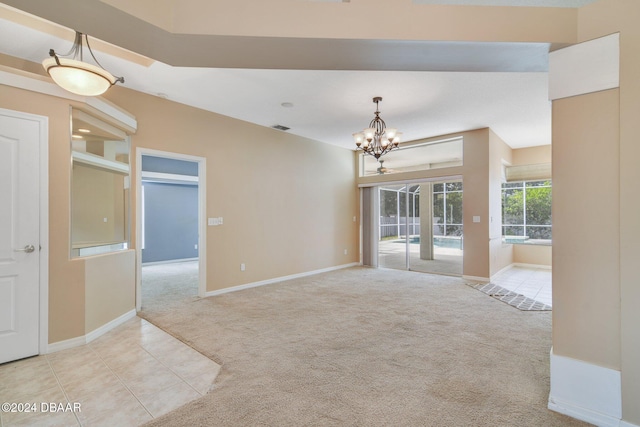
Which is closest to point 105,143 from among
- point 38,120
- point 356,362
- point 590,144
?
point 38,120

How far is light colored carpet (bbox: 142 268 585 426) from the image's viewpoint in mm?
1891

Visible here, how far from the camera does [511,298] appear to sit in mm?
4578

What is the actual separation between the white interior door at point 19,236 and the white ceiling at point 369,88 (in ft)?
3.32

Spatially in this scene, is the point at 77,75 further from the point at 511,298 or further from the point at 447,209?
the point at 447,209

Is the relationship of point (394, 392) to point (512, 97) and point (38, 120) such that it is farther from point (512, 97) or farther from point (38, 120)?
point (512, 97)

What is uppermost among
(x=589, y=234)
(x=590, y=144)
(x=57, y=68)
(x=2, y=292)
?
(x=57, y=68)

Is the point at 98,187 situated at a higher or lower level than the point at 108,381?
higher

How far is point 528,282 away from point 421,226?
110 inches

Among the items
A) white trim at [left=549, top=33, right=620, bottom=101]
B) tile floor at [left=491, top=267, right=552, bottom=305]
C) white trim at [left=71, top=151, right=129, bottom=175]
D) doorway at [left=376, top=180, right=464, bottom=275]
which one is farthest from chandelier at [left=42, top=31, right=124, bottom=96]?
tile floor at [left=491, top=267, right=552, bottom=305]

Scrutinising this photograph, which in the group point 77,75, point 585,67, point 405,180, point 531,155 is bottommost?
point 405,180

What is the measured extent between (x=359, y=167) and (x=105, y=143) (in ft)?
18.7

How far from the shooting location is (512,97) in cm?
423

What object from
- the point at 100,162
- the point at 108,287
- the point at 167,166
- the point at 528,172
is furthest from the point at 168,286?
the point at 528,172

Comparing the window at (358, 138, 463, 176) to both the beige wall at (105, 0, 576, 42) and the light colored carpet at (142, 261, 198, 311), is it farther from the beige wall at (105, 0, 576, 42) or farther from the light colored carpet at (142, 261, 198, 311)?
the light colored carpet at (142, 261, 198, 311)
